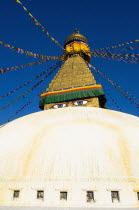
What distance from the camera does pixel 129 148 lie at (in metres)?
2.76

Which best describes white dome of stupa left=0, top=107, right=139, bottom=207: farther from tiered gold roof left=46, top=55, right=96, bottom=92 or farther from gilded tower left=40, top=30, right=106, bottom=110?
tiered gold roof left=46, top=55, right=96, bottom=92

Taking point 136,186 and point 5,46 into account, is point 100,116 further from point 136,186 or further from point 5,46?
point 5,46

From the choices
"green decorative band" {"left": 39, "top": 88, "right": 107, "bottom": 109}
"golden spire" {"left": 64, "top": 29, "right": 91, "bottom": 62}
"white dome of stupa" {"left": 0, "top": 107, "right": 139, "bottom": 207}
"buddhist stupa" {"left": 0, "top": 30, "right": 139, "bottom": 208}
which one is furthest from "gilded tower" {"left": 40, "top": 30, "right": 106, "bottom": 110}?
"white dome of stupa" {"left": 0, "top": 107, "right": 139, "bottom": 207}

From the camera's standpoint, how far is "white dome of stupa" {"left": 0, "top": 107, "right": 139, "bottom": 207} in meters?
2.27

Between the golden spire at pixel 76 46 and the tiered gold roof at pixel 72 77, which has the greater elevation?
the golden spire at pixel 76 46

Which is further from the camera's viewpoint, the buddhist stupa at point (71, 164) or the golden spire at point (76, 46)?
the golden spire at point (76, 46)

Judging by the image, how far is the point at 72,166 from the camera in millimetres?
2479

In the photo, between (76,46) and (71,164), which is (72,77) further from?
(71,164)

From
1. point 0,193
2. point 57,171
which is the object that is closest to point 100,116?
point 57,171

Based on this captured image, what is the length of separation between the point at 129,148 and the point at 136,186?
2.14ft

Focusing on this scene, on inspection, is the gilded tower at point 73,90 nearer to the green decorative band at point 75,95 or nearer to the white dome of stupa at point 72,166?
the green decorative band at point 75,95

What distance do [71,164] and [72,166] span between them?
3 centimetres

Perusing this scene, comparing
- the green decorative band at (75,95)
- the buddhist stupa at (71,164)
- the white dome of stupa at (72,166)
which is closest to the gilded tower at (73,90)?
the green decorative band at (75,95)

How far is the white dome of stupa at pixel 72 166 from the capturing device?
7.43 ft
